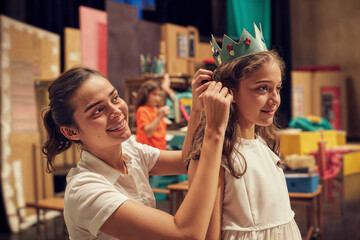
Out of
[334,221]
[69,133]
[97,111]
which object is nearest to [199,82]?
[97,111]

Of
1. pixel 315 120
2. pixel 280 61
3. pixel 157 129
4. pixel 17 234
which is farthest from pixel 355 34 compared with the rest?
pixel 280 61

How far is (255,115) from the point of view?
4.42 feet

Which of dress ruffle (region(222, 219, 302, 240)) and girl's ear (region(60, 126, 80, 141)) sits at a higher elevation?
girl's ear (region(60, 126, 80, 141))

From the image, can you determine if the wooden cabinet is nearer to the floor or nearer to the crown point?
the floor

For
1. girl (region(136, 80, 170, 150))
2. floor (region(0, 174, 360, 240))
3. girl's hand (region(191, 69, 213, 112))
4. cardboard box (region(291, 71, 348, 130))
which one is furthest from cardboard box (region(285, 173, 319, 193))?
cardboard box (region(291, 71, 348, 130))

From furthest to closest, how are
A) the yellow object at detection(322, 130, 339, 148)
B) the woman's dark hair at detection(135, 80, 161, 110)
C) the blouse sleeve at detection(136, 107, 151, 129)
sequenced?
the yellow object at detection(322, 130, 339, 148)
the woman's dark hair at detection(135, 80, 161, 110)
the blouse sleeve at detection(136, 107, 151, 129)

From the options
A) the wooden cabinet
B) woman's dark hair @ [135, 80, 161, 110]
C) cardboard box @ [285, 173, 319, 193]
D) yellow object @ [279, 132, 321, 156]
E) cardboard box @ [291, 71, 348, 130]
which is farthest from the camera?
cardboard box @ [291, 71, 348, 130]

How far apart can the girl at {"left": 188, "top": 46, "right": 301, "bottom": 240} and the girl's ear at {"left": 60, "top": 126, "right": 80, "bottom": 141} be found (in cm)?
37

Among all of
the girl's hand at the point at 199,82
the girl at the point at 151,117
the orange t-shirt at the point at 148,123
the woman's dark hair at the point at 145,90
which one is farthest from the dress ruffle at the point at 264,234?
the woman's dark hair at the point at 145,90

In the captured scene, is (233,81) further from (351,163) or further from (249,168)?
(351,163)

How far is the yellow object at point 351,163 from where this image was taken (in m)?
7.75

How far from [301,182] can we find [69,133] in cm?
209

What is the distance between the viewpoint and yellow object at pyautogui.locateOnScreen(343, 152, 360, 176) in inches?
305

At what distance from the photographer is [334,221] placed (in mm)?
4738
